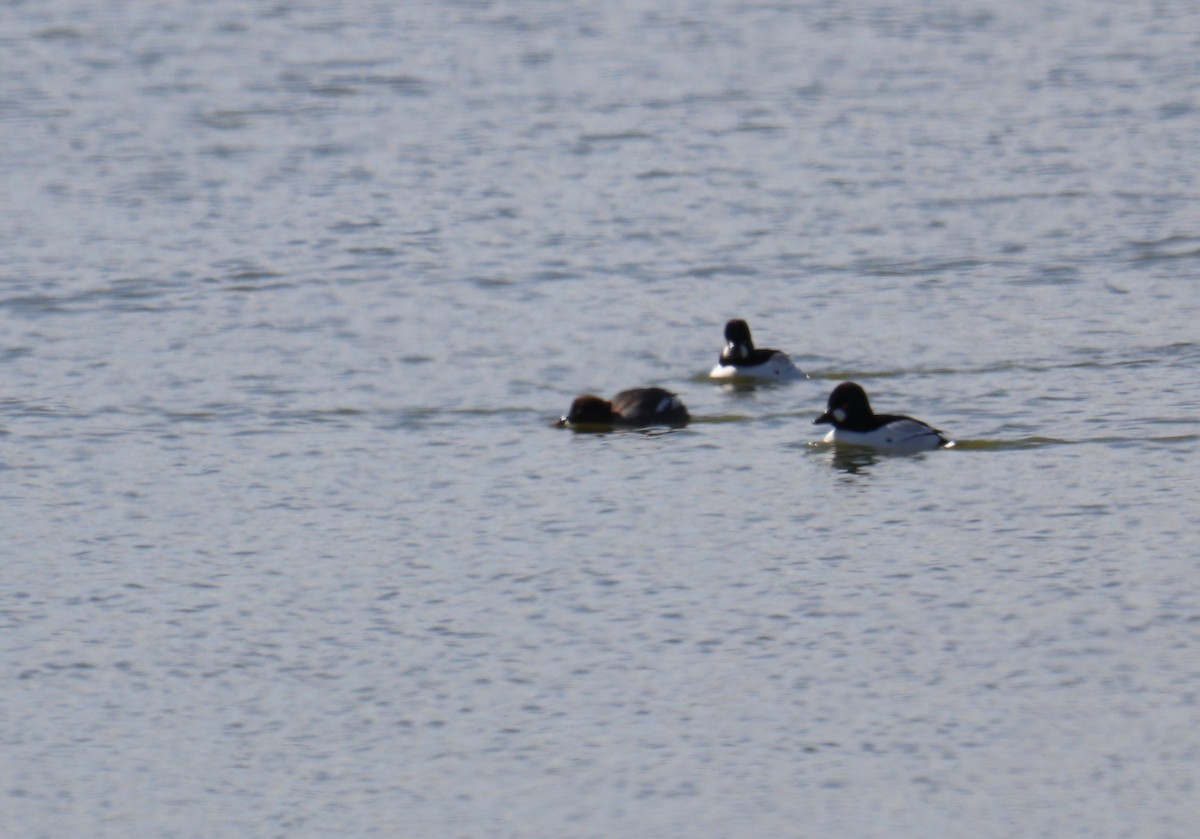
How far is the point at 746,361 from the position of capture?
61.5 feet

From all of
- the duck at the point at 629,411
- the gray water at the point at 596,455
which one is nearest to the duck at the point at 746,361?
the gray water at the point at 596,455

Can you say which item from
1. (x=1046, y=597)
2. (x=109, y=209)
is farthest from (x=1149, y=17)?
(x=1046, y=597)

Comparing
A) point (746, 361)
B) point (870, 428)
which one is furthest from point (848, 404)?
point (746, 361)

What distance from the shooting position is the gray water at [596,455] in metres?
11.0

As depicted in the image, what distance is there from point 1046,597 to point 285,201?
14.5 meters

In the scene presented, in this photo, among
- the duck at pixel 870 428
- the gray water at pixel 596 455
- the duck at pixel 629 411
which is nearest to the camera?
the gray water at pixel 596 455

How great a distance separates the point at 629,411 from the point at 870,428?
1.78m

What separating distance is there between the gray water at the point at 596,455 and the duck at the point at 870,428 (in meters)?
0.24

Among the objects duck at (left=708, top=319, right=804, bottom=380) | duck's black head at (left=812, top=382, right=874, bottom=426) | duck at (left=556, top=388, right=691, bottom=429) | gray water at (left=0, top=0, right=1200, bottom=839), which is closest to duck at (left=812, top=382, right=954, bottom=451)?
duck's black head at (left=812, top=382, right=874, bottom=426)

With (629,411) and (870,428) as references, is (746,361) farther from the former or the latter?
(870,428)

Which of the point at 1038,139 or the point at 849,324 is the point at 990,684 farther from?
Result: the point at 1038,139

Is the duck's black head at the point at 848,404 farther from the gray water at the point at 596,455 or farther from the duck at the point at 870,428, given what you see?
the gray water at the point at 596,455

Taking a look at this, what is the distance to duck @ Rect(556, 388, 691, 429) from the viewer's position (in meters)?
17.5

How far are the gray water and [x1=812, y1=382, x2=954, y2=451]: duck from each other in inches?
9.5
